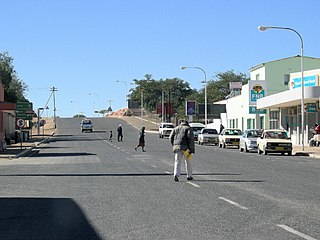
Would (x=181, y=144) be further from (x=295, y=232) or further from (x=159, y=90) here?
(x=159, y=90)

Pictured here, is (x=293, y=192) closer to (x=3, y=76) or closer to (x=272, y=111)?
(x=272, y=111)

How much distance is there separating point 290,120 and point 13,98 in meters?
38.1

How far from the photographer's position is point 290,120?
58094mm

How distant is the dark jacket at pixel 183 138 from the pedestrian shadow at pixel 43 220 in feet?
16.9

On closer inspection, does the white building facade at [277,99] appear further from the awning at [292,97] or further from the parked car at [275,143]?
the parked car at [275,143]

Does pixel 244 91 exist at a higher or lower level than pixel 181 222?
higher

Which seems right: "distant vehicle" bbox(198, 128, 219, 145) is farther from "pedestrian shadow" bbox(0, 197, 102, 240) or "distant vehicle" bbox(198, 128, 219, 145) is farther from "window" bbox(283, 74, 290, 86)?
"pedestrian shadow" bbox(0, 197, 102, 240)

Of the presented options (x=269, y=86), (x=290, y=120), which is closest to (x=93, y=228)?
(x=290, y=120)

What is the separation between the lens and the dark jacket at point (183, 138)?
1906cm

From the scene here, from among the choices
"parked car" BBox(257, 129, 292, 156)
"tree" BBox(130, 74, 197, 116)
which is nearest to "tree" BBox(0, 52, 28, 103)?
"parked car" BBox(257, 129, 292, 156)

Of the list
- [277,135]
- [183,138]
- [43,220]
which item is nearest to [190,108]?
[277,135]

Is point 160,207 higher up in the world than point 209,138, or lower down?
lower down

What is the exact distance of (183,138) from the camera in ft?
63.0

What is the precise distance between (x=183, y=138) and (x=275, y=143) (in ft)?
69.1
